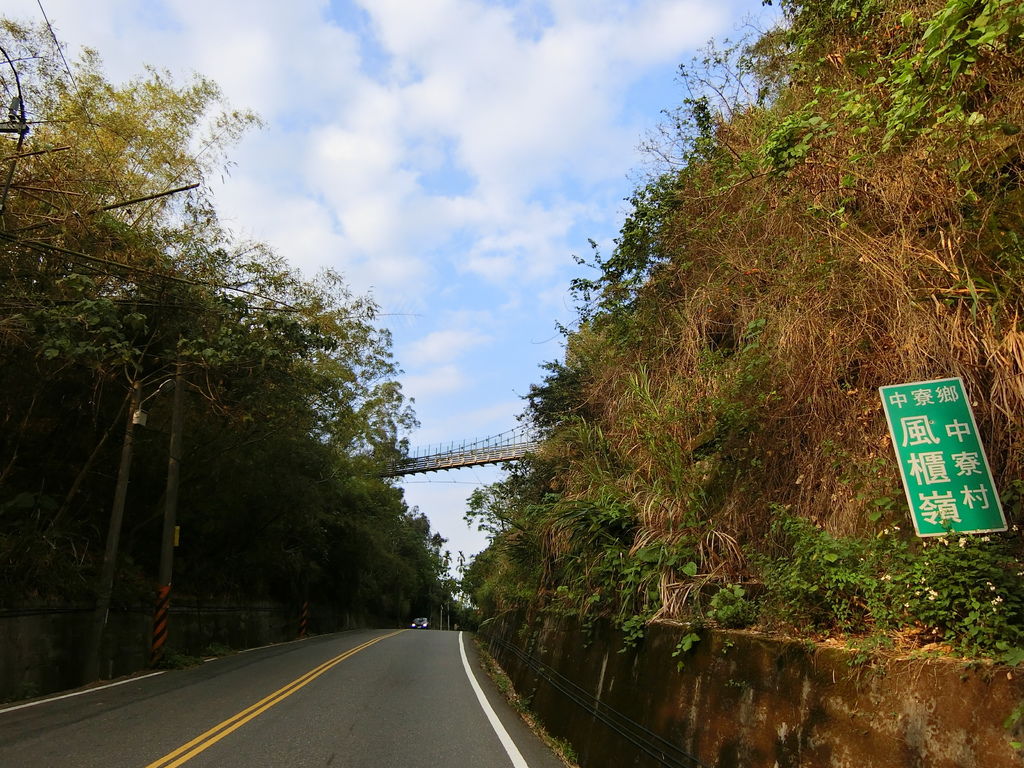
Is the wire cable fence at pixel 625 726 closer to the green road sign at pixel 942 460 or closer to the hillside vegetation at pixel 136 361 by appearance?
the green road sign at pixel 942 460

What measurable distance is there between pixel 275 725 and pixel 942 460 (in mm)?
7809

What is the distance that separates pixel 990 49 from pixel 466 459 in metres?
41.3

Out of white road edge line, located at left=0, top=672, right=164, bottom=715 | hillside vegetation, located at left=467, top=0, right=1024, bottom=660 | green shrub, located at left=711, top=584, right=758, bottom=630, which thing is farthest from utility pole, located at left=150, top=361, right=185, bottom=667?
green shrub, located at left=711, top=584, right=758, bottom=630

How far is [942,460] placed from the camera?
12.5 feet

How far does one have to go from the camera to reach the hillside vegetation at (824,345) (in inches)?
162

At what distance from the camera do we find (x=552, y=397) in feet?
53.5

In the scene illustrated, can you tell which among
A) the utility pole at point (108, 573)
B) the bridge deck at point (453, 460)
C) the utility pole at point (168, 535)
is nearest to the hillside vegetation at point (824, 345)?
the utility pole at point (108, 573)

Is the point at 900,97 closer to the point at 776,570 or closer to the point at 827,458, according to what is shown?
the point at 827,458

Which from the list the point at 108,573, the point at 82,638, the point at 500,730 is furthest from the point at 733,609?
the point at 82,638

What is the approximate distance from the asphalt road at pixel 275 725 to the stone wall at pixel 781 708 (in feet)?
3.85

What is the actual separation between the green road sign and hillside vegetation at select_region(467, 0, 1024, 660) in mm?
182

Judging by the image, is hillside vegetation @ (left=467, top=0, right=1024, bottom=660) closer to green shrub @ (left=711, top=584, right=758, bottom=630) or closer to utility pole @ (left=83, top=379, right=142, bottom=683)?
green shrub @ (left=711, top=584, right=758, bottom=630)

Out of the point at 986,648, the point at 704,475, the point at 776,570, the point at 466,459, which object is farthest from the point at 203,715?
the point at 466,459

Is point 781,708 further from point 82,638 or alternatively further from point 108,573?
point 82,638
